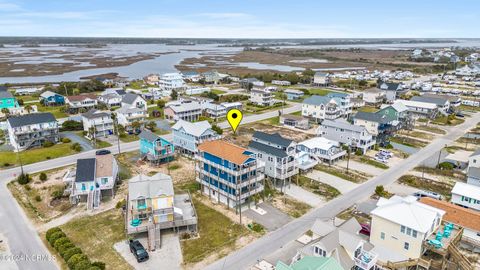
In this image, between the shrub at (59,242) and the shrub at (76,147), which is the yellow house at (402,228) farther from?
the shrub at (76,147)

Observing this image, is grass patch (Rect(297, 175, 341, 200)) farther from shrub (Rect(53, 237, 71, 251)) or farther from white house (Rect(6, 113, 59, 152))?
white house (Rect(6, 113, 59, 152))

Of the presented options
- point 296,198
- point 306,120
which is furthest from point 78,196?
point 306,120

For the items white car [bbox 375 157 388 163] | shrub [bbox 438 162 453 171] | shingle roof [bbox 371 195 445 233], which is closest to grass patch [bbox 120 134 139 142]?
white car [bbox 375 157 388 163]

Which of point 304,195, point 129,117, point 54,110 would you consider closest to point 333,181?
point 304,195

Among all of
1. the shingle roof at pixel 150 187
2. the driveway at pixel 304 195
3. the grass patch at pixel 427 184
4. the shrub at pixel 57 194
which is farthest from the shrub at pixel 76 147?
the grass patch at pixel 427 184

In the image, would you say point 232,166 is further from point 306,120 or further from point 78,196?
point 306,120
